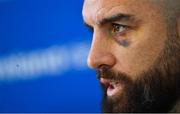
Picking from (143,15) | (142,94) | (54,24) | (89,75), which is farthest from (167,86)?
(54,24)

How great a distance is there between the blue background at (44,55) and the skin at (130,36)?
0.55 m

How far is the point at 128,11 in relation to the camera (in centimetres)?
116

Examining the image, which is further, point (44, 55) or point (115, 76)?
point (44, 55)

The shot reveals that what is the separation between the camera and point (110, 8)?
1.19 meters

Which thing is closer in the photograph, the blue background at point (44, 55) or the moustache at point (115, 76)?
the moustache at point (115, 76)

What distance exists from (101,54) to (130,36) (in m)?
0.10

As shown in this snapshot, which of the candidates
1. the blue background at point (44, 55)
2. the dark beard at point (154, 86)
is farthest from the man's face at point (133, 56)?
the blue background at point (44, 55)

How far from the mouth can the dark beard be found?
1cm

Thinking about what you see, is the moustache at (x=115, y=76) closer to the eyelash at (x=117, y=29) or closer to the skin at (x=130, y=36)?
the skin at (x=130, y=36)

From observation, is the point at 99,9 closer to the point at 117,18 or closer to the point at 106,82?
the point at 117,18

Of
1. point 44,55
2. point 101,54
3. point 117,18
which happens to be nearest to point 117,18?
point 117,18

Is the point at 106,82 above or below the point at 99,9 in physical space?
below

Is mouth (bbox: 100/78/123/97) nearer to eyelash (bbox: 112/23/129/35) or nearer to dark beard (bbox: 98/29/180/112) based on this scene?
dark beard (bbox: 98/29/180/112)

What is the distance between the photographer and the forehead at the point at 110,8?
45.8 inches
